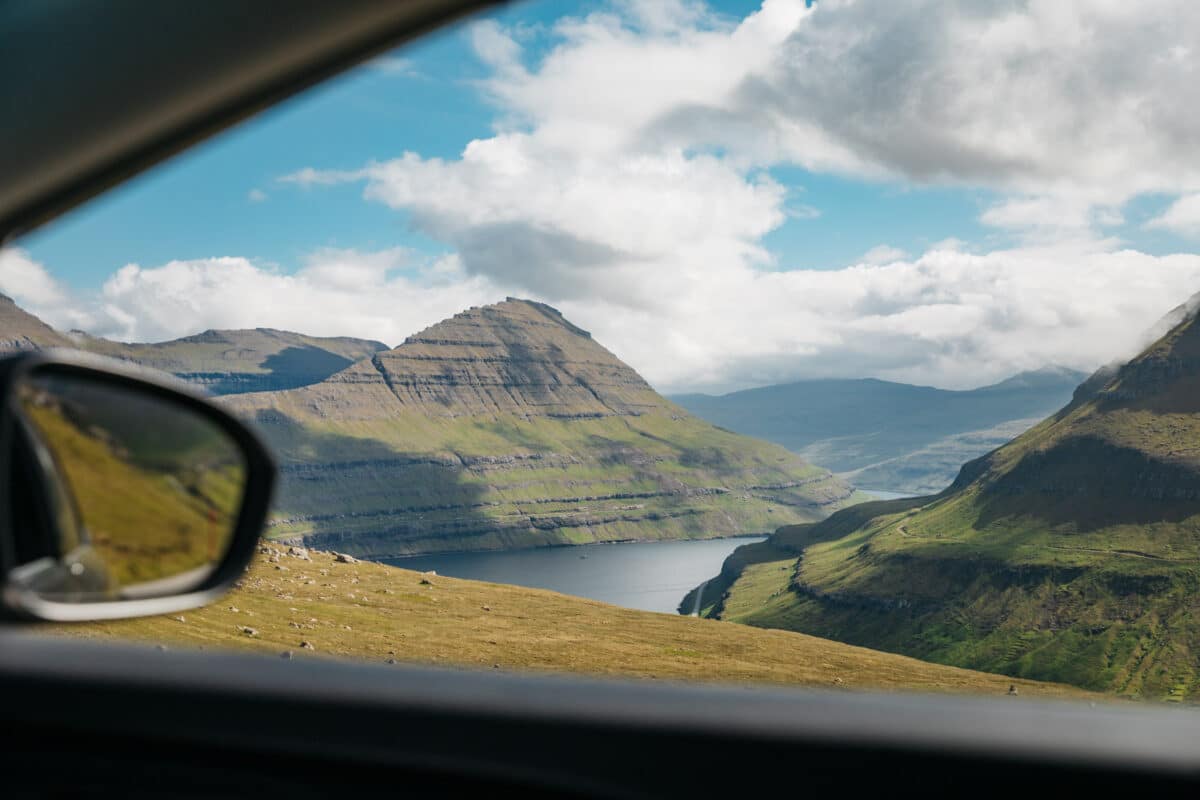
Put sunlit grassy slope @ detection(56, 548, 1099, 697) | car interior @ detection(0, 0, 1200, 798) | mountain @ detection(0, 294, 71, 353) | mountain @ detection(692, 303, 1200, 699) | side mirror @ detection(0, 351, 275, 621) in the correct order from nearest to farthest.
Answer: car interior @ detection(0, 0, 1200, 798) → side mirror @ detection(0, 351, 275, 621) → mountain @ detection(0, 294, 71, 353) → sunlit grassy slope @ detection(56, 548, 1099, 697) → mountain @ detection(692, 303, 1200, 699)

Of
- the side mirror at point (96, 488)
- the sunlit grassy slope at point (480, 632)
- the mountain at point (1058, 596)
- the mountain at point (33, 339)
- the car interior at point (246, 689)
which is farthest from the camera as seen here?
the mountain at point (1058, 596)

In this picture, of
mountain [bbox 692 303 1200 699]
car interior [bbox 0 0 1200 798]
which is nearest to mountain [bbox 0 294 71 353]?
car interior [bbox 0 0 1200 798]

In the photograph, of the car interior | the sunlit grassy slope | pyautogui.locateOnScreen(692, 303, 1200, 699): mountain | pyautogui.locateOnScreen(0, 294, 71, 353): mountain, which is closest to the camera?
the car interior

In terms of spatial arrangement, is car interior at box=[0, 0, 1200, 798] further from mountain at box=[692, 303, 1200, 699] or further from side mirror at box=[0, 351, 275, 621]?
mountain at box=[692, 303, 1200, 699]

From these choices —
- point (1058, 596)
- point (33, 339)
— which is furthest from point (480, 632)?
point (1058, 596)

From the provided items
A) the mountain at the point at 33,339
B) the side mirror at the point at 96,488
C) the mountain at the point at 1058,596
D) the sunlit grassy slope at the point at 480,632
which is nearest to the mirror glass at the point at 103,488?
the side mirror at the point at 96,488

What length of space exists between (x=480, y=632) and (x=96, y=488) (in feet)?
152

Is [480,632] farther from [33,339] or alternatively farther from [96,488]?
[96,488]

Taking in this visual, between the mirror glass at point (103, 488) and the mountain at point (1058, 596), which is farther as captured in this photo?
the mountain at point (1058, 596)

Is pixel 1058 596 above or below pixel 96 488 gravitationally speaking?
below

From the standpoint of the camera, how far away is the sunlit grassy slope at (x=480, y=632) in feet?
122

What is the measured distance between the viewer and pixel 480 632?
47844mm

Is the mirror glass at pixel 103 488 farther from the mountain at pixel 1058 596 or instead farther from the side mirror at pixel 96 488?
the mountain at pixel 1058 596

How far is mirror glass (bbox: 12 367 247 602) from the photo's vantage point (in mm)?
2994
